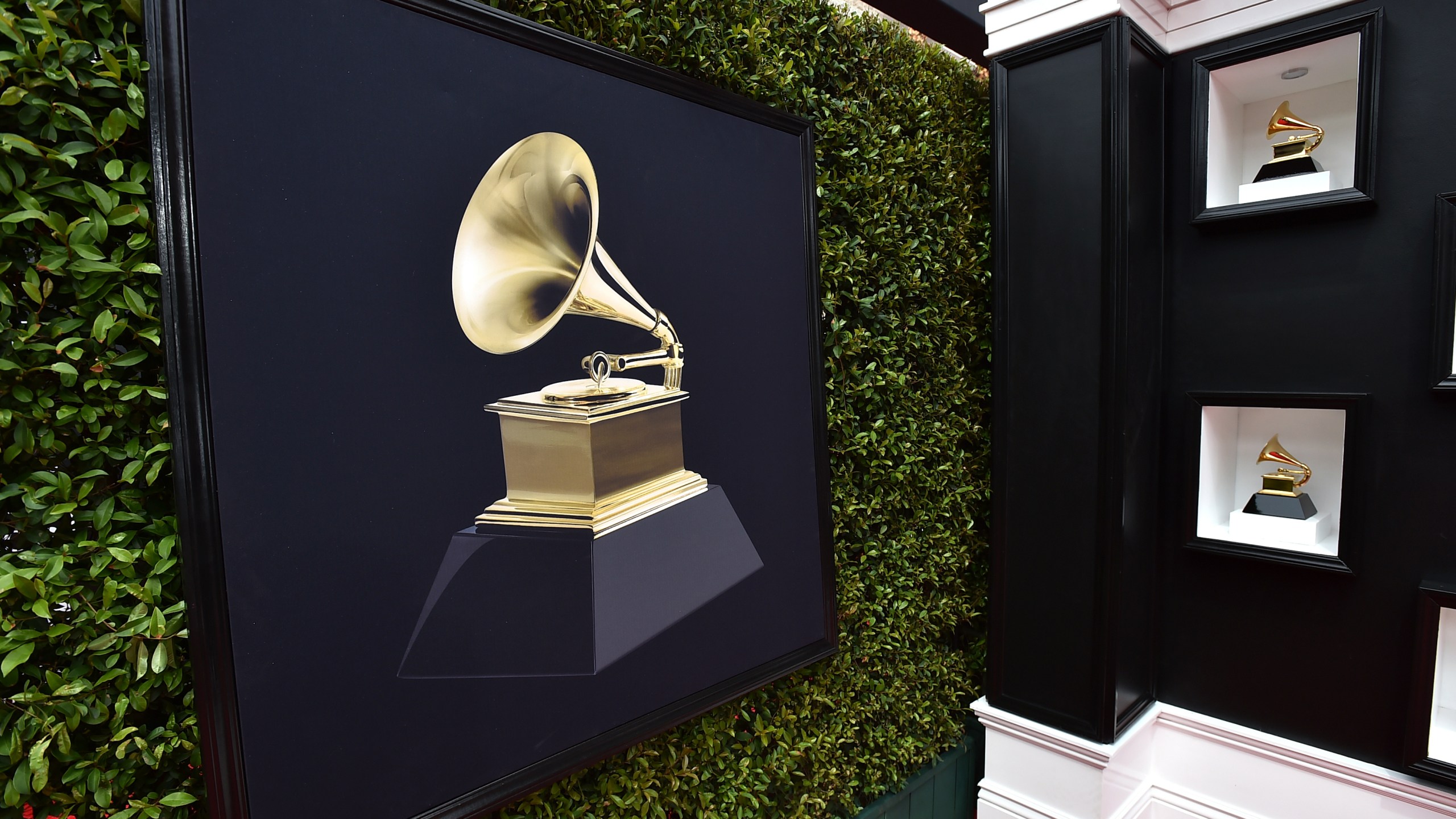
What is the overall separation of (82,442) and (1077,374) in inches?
74.3

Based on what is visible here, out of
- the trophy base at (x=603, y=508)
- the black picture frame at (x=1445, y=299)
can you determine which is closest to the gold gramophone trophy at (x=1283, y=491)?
Answer: the black picture frame at (x=1445, y=299)

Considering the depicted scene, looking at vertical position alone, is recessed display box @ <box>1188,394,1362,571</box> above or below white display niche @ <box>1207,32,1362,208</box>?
below

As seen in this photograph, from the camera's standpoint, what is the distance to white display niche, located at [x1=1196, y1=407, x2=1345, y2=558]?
1753 mm

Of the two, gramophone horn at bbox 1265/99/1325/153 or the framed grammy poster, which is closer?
the framed grammy poster

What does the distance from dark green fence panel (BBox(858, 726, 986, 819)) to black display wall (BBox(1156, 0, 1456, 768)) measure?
581mm

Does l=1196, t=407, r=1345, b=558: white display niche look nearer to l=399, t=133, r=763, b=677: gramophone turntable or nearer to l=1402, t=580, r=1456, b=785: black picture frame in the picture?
l=1402, t=580, r=1456, b=785: black picture frame

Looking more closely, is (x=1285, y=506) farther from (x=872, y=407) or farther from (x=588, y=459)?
(x=588, y=459)

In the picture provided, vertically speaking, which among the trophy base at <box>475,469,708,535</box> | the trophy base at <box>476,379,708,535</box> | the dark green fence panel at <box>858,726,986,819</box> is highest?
the trophy base at <box>476,379,708,535</box>

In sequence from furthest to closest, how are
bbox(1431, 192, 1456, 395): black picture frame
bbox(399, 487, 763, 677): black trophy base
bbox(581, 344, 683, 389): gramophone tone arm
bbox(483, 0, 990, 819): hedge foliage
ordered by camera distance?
bbox(1431, 192, 1456, 395): black picture frame, bbox(483, 0, 990, 819): hedge foliage, bbox(581, 344, 683, 389): gramophone tone arm, bbox(399, 487, 763, 677): black trophy base

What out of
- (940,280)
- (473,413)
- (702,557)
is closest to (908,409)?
(940,280)

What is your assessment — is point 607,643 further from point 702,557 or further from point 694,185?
point 694,185

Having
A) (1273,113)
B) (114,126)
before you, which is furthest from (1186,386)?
(114,126)

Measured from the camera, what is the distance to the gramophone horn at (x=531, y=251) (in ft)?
3.30

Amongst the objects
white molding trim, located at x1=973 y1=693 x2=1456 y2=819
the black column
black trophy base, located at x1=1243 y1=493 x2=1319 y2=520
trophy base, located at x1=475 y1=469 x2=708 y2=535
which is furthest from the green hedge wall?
black trophy base, located at x1=1243 y1=493 x2=1319 y2=520
